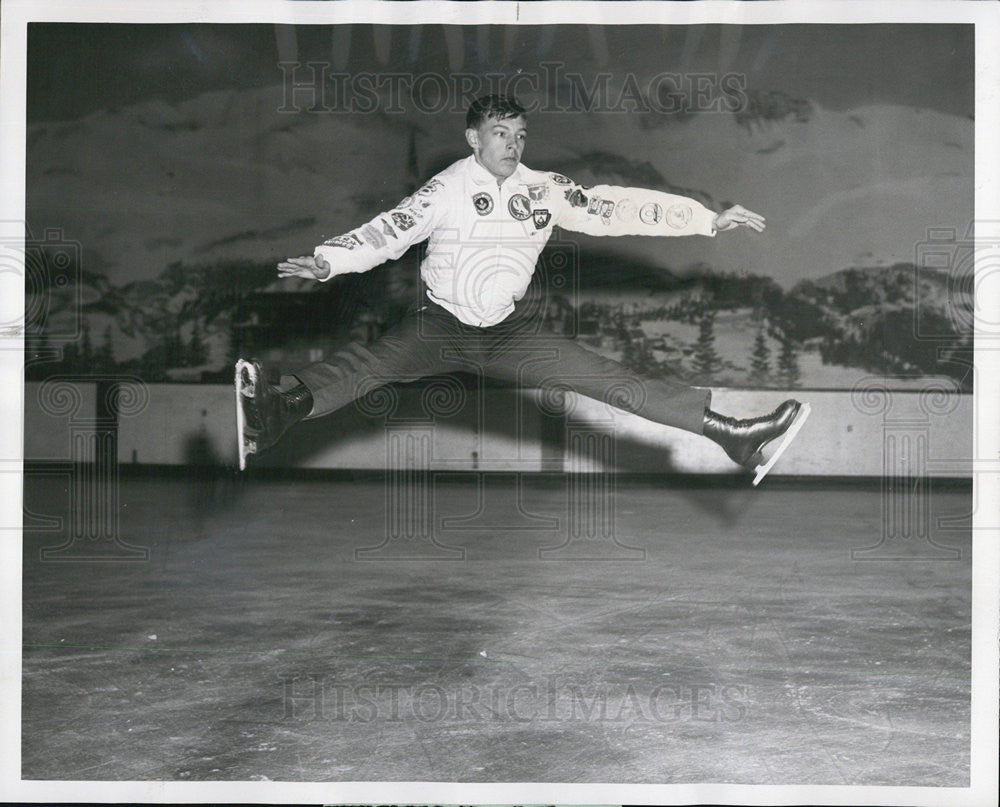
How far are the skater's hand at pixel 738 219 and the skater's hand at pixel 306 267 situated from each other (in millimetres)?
1386

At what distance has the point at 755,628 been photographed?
310cm

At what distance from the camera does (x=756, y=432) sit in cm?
320

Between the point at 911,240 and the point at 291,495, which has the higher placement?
A: the point at 911,240

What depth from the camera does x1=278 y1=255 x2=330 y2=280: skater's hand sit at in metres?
3.10

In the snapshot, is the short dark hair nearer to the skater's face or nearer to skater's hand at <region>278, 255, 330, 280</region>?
the skater's face

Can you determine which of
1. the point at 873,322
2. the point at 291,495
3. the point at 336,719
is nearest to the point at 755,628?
the point at 873,322

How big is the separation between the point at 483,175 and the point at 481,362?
66 cm

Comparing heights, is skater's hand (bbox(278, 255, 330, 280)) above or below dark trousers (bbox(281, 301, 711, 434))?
above

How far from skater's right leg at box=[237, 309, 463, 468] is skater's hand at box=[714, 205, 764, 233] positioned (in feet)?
3.33

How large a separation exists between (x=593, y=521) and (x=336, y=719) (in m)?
1.10

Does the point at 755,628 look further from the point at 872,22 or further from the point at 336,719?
the point at 872,22

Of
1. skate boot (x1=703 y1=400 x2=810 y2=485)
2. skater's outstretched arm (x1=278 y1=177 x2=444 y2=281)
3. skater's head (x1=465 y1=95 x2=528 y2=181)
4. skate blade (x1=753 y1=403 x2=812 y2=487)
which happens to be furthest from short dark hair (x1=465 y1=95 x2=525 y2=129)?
skate blade (x1=753 y1=403 x2=812 y2=487)

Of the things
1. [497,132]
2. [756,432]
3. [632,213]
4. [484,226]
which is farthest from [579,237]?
[756,432]

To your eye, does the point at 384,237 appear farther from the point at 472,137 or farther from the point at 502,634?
the point at 502,634
